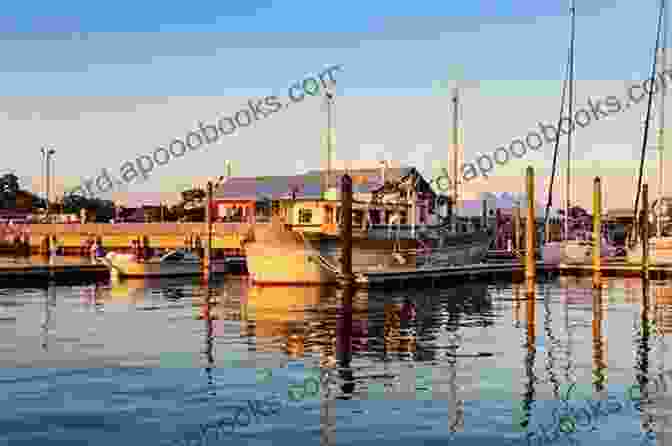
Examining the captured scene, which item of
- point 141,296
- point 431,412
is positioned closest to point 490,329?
point 431,412

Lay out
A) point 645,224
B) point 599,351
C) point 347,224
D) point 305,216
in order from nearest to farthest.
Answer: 1. point 599,351
2. point 347,224
3. point 305,216
4. point 645,224

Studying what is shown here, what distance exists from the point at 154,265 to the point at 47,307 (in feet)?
65.8

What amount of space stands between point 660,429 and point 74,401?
8.77 metres

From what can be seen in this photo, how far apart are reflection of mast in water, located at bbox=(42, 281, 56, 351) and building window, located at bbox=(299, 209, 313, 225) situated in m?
11.9

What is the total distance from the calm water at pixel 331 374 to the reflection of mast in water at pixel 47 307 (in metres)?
0.12

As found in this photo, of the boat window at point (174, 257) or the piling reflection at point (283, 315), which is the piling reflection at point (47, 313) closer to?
the piling reflection at point (283, 315)

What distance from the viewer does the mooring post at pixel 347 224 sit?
38.1 metres

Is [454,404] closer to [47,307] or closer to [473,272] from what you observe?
[47,307]

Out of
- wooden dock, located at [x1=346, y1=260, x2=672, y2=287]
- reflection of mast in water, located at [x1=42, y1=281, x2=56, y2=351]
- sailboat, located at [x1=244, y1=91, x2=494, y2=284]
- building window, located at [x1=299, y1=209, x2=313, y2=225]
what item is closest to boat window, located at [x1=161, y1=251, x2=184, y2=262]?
reflection of mast in water, located at [x1=42, y1=281, x2=56, y2=351]

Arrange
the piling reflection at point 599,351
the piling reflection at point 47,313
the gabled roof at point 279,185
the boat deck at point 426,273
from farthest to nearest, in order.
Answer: the gabled roof at point 279,185 → the boat deck at point 426,273 → the piling reflection at point 47,313 → the piling reflection at point 599,351

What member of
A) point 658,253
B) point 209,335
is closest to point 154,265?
point 209,335

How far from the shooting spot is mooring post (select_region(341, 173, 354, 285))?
125 ft

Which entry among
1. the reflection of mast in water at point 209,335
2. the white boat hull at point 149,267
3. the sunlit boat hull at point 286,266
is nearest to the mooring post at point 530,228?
the sunlit boat hull at point 286,266

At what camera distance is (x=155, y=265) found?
53562mm
